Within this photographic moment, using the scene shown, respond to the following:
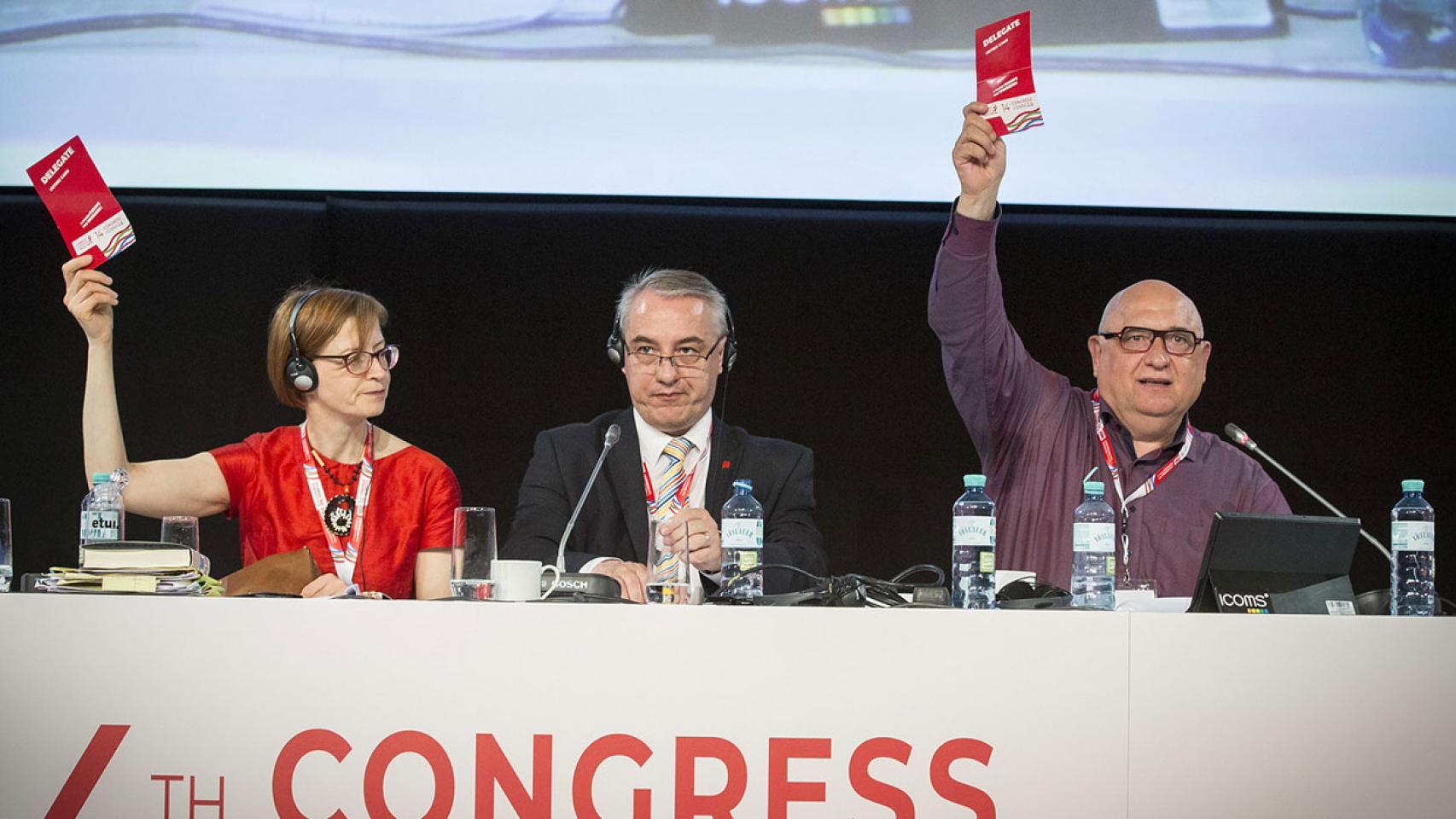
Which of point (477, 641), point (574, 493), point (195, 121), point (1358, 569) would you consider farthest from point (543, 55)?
point (1358, 569)

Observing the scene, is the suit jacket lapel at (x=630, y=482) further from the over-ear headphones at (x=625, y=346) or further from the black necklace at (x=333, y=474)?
the black necklace at (x=333, y=474)

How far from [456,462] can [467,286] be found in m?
0.50

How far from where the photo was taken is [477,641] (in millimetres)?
1840

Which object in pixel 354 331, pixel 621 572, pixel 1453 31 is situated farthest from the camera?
pixel 1453 31

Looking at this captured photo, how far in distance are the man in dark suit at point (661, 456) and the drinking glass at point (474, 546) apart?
83 cm

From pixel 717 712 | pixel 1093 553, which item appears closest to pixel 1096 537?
pixel 1093 553

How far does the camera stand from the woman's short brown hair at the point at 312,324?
2.95 m

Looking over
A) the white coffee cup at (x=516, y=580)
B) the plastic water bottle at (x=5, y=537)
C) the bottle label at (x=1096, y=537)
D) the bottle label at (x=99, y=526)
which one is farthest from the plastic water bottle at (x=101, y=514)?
the bottle label at (x=1096, y=537)

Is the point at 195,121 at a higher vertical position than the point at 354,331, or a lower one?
higher

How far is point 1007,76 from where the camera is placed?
7.29ft

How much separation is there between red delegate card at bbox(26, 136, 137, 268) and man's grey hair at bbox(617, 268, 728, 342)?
1096 millimetres

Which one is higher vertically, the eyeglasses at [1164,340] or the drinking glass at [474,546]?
the eyeglasses at [1164,340]

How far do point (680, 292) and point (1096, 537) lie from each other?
1322 millimetres

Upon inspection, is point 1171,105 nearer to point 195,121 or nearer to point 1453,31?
point 1453,31
